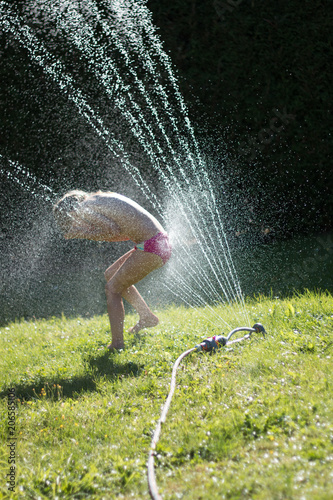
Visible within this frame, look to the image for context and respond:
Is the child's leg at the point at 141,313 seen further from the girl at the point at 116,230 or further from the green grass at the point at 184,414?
the girl at the point at 116,230

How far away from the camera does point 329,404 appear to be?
2.15 m

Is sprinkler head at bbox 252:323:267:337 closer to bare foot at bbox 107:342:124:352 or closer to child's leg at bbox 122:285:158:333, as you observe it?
child's leg at bbox 122:285:158:333

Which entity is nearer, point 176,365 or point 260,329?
point 176,365

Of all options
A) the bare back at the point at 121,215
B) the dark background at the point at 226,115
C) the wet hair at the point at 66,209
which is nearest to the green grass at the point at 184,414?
the bare back at the point at 121,215

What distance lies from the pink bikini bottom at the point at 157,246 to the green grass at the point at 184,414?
703mm

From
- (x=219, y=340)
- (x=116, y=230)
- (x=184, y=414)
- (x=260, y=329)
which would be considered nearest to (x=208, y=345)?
(x=219, y=340)

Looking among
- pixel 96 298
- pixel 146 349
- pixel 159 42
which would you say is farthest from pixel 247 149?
pixel 146 349

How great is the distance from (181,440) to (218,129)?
4.78 meters

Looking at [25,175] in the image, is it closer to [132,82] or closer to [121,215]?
[132,82]

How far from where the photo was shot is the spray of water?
5941mm

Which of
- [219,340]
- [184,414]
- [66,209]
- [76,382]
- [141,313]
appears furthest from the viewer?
[141,313]

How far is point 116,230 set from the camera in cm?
349

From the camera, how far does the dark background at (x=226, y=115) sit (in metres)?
5.84

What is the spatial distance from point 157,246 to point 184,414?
1496mm
